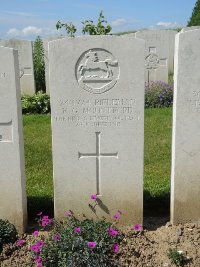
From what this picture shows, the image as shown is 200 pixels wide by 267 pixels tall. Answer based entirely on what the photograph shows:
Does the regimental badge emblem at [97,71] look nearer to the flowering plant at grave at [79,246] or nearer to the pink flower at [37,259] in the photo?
the flowering plant at grave at [79,246]

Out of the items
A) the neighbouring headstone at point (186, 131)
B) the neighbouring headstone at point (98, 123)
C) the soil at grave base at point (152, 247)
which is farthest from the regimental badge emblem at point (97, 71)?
the soil at grave base at point (152, 247)

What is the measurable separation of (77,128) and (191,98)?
1.12 m

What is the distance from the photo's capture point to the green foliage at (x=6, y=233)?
12.0ft

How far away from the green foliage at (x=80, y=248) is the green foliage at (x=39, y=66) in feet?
27.8

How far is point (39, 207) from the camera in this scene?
4.34m

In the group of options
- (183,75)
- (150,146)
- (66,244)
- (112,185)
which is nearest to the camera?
(66,244)

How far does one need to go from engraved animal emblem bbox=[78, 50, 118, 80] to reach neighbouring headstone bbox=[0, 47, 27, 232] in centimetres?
63

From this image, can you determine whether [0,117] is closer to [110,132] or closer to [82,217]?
[110,132]

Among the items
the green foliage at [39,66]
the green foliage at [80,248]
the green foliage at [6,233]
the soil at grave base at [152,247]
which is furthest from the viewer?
the green foliage at [39,66]

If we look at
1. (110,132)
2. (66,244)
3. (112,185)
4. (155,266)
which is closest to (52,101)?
(110,132)

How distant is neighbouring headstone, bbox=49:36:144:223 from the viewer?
3.52m

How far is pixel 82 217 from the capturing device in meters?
3.95

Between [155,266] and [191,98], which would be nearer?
[155,266]

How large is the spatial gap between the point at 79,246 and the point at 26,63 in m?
8.42
